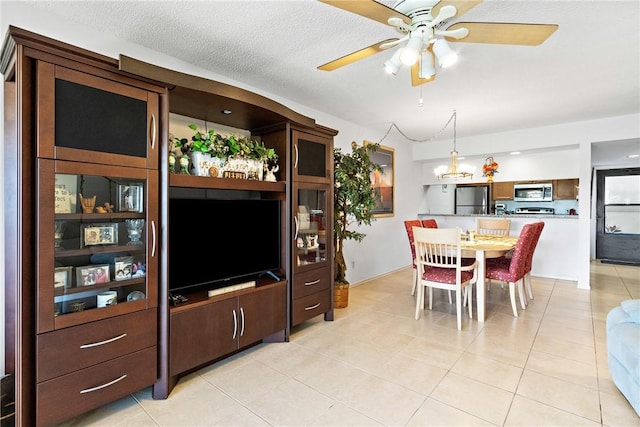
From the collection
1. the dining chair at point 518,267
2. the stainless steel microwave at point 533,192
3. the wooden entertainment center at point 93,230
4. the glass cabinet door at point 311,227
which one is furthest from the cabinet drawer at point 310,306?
the stainless steel microwave at point 533,192

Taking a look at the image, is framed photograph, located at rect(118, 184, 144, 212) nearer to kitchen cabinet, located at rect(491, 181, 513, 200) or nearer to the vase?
the vase

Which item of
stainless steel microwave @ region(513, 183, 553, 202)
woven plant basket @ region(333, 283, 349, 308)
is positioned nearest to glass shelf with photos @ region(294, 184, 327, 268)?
woven plant basket @ region(333, 283, 349, 308)

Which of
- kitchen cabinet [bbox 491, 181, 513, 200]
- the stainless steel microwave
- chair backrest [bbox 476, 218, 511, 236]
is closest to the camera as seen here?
chair backrest [bbox 476, 218, 511, 236]

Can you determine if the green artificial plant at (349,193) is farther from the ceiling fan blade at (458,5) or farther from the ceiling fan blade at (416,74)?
the ceiling fan blade at (458,5)

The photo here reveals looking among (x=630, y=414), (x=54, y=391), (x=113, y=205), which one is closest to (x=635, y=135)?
(x=630, y=414)

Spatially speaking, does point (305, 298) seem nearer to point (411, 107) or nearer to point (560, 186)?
point (411, 107)

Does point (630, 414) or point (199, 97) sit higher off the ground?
point (199, 97)

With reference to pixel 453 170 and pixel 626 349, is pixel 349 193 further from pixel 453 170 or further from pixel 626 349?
pixel 626 349

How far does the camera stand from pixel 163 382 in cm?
203

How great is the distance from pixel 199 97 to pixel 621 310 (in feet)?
10.5

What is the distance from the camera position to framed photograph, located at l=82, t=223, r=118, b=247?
1827mm

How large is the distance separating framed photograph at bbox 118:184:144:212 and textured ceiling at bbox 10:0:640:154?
115 cm

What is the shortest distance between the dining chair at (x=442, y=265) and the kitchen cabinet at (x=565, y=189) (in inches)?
167

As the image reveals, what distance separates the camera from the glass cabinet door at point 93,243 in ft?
5.31
